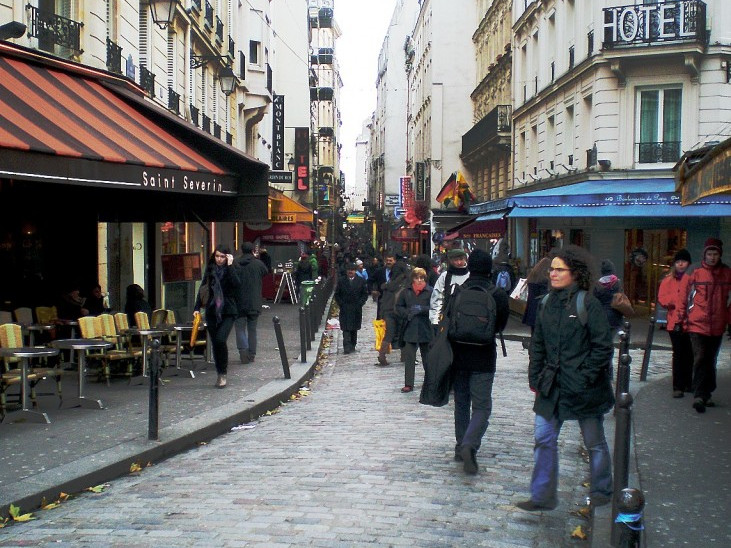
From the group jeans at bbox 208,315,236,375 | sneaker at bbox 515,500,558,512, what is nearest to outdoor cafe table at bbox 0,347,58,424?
jeans at bbox 208,315,236,375

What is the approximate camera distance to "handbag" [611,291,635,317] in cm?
932

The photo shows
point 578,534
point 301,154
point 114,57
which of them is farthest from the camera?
point 301,154

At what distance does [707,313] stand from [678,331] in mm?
922

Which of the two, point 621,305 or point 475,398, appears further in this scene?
point 621,305

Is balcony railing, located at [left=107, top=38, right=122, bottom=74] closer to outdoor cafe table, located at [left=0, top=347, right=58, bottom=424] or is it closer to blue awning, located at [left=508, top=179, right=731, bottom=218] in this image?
outdoor cafe table, located at [left=0, top=347, right=58, bottom=424]

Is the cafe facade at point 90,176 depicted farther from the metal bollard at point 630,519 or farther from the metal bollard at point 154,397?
the metal bollard at point 630,519

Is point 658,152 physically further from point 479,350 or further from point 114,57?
point 479,350

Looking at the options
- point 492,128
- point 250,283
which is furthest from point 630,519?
point 492,128

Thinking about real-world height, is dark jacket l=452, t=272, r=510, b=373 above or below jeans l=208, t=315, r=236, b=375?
above

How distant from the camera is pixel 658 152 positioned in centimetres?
2302

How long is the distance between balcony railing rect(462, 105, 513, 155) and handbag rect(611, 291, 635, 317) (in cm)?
2614

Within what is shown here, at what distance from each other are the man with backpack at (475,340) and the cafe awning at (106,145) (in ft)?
14.5

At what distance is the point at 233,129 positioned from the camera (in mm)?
30016

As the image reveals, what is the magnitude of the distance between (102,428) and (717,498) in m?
5.56
